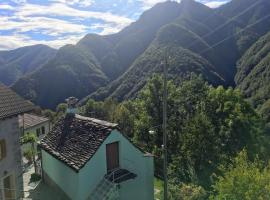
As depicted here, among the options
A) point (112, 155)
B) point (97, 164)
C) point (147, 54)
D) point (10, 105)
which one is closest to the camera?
point (10, 105)

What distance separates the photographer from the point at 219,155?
118 ft

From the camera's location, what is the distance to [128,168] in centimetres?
2061

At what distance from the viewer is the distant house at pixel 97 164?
18.7m

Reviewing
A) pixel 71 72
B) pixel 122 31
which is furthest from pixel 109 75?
pixel 122 31

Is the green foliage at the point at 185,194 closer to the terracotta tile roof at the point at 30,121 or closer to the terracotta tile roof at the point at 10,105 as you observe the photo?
the terracotta tile roof at the point at 10,105

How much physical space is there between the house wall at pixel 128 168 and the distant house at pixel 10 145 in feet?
11.5

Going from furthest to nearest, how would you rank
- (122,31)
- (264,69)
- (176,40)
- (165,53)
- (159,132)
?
(122,31) < (176,40) < (264,69) < (159,132) < (165,53)

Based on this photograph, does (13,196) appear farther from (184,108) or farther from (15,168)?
(184,108)

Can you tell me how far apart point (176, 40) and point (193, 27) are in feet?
109

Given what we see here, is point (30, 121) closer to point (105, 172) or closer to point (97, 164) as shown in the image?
point (105, 172)

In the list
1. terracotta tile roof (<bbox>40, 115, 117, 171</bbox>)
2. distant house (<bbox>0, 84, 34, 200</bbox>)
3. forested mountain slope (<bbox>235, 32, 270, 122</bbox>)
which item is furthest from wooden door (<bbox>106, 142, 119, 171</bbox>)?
forested mountain slope (<bbox>235, 32, 270, 122</bbox>)

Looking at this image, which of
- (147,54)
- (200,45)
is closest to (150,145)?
(147,54)

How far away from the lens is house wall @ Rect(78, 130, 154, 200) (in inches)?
744

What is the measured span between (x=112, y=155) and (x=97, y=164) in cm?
120
